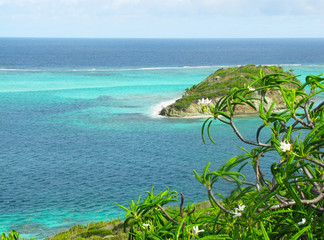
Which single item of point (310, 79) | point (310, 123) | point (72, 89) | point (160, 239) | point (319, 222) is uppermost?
point (310, 79)

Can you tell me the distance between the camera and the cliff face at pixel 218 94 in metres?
52.7

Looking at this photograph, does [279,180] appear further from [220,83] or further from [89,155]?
[220,83]

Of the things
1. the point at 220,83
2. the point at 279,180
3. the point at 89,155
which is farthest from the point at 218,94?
the point at 279,180

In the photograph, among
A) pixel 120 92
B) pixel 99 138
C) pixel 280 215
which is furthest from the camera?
pixel 120 92

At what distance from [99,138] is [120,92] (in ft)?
111

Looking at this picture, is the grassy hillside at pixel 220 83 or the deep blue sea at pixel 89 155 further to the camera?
the grassy hillside at pixel 220 83

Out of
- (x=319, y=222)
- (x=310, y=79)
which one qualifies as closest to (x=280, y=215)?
(x=319, y=222)

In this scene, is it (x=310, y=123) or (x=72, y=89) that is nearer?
(x=310, y=123)

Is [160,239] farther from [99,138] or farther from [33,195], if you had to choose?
[99,138]

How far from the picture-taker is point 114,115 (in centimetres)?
5369

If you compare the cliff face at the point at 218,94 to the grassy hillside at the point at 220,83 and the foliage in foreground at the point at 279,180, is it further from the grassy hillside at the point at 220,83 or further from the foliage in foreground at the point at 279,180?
the foliage in foreground at the point at 279,180

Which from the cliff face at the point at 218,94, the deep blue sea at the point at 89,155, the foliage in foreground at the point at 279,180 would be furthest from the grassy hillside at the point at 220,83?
the foliage in foreground at the point at 279,180

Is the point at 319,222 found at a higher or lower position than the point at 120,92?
higher

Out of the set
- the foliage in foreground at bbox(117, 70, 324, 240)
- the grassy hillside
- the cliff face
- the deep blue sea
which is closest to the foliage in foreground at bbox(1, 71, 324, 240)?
the foliage in foreground at bbox(117, 70, 324, 240)
